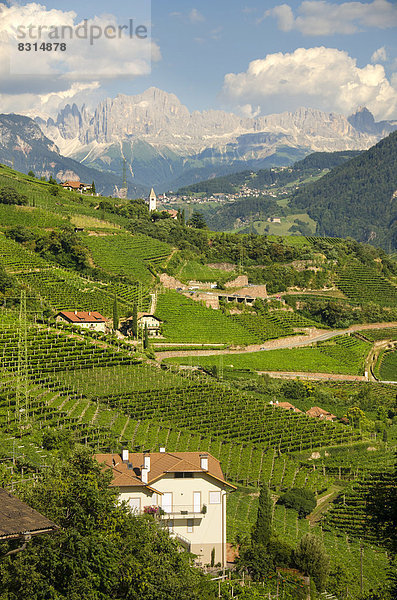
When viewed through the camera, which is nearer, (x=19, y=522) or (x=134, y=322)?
(x=19, y=522)

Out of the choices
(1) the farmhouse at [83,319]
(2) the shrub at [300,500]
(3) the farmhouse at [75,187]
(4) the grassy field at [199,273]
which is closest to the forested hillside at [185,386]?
(2) the shrub at [300,500]

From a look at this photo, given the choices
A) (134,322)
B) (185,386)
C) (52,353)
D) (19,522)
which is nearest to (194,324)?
(134,322)

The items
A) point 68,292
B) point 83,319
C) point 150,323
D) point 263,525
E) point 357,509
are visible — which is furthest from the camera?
point 150,323

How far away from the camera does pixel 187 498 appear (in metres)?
30.5

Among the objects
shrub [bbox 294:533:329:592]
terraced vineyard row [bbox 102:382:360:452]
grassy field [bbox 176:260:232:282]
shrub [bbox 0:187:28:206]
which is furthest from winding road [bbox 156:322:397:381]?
shrub [bbox 294:533:329:592]

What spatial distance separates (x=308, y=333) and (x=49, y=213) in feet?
111

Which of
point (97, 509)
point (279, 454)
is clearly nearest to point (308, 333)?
point (279, 454)

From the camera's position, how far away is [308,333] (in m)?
92.7

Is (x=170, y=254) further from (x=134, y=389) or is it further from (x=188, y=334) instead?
(x=134, y=389)

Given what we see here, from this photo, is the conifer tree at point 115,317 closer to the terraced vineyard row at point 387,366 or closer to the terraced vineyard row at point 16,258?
the terraced vineyard row at point 16,258

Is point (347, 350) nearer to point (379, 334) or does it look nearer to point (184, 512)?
point (379, 334)

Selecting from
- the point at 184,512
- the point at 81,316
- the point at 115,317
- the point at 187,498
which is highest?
the point at 81,316

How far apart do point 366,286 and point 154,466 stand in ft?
283

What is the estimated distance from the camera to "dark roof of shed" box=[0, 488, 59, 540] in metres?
13.7
